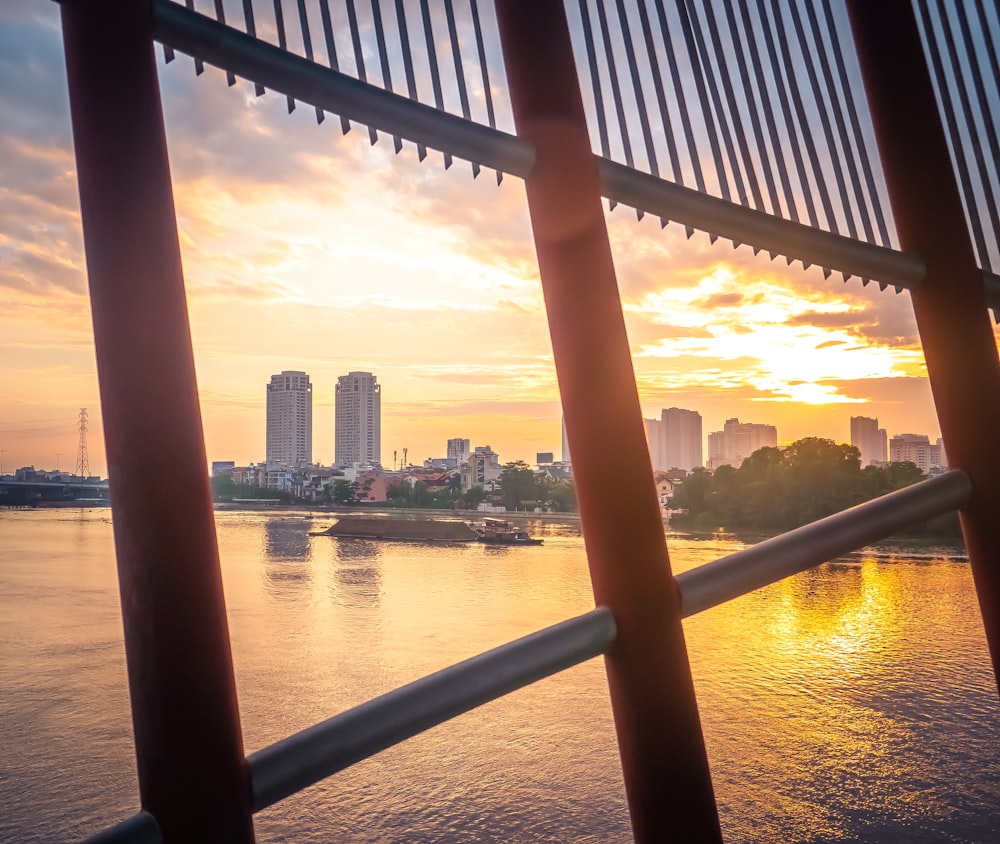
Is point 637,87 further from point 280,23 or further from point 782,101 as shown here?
point 280,23

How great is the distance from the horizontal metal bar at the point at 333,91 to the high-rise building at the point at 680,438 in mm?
16085

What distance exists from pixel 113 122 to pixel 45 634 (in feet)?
73.7

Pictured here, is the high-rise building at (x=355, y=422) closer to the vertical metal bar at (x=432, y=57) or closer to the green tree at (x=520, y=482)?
the green tree at (x=520, y=482)

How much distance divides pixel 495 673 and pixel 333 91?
379 mm

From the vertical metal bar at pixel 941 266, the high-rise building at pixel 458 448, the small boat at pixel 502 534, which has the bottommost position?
the small boat at pixel 502 534

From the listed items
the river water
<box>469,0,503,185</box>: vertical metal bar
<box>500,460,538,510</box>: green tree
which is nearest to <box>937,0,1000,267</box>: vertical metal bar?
<box>469,0,503,185</box>: vertical metal bar

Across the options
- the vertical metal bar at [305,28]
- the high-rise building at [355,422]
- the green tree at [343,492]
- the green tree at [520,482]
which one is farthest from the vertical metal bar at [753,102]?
the high-rise building at [355,422]

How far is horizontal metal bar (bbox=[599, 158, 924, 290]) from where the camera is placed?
634 mm

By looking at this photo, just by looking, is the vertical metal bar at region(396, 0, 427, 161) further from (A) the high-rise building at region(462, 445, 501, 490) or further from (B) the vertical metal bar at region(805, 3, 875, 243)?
(A) the high-rise building at region(462, 445, 501, 490)

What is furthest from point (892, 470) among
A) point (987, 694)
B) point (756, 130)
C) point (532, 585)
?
point (756, 130)

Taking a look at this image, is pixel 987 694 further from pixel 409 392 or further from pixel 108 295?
pixel 409 392

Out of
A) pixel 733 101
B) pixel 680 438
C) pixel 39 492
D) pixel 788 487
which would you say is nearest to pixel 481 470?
pixel 680 438

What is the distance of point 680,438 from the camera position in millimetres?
18109

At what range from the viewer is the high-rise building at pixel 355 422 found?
2795 cm
